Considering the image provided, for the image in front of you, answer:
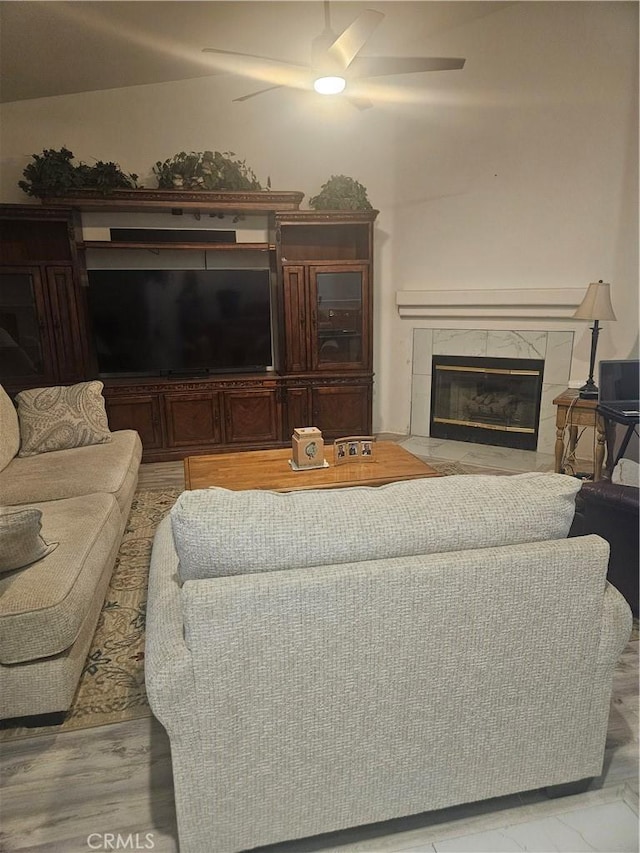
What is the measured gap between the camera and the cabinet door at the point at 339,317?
179 inches

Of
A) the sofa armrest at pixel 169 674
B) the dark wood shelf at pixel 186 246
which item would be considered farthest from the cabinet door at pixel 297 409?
the sofa armrest at pixel 169 674

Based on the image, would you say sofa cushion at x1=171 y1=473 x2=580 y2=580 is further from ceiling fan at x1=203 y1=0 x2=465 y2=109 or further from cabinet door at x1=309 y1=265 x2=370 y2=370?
cabinet door at x1=309 y1=265 x2=370 y2=370

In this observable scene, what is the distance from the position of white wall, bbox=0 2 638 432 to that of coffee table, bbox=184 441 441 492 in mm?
2380

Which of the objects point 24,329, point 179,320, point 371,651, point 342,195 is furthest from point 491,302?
point 371,651

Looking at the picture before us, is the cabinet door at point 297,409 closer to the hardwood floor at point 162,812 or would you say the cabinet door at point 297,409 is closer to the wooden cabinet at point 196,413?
the wooden cabinet at point 196,413

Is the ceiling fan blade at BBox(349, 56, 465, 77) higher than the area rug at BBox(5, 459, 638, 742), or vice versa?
the ceiling fan blade at BBox(349, 56, 465, 77)

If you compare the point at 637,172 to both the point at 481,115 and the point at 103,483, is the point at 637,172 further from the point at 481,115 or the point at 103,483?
the point at 103,483

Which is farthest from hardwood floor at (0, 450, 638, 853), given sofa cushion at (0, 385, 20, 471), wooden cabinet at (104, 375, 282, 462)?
wooden cabinet at (104, 375, 282, 462)

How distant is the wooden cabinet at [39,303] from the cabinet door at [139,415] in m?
0.37

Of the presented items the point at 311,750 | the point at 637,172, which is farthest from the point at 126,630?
the point at 637,172

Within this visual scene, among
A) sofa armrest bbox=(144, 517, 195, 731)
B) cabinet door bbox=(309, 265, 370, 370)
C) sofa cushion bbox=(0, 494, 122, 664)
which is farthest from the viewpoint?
cabinet door bbox=(309, 265, 370, 370)

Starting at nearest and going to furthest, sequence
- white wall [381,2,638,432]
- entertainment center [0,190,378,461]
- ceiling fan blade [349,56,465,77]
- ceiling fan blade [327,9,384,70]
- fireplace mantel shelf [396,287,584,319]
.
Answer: ceiling fan blade [327,9,384,70]
ceiling fan blade [349,56,465,77]
white wall [381,2,638,432]
entertainment center [0,190,378,461]
fireplace mantel shelf [396,287,584,319]

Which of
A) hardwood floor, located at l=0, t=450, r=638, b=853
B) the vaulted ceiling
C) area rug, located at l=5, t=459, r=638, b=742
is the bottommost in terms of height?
hardwood floor, located at l=0, t=450, r=638, b=853

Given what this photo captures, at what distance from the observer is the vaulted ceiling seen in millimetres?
3154
